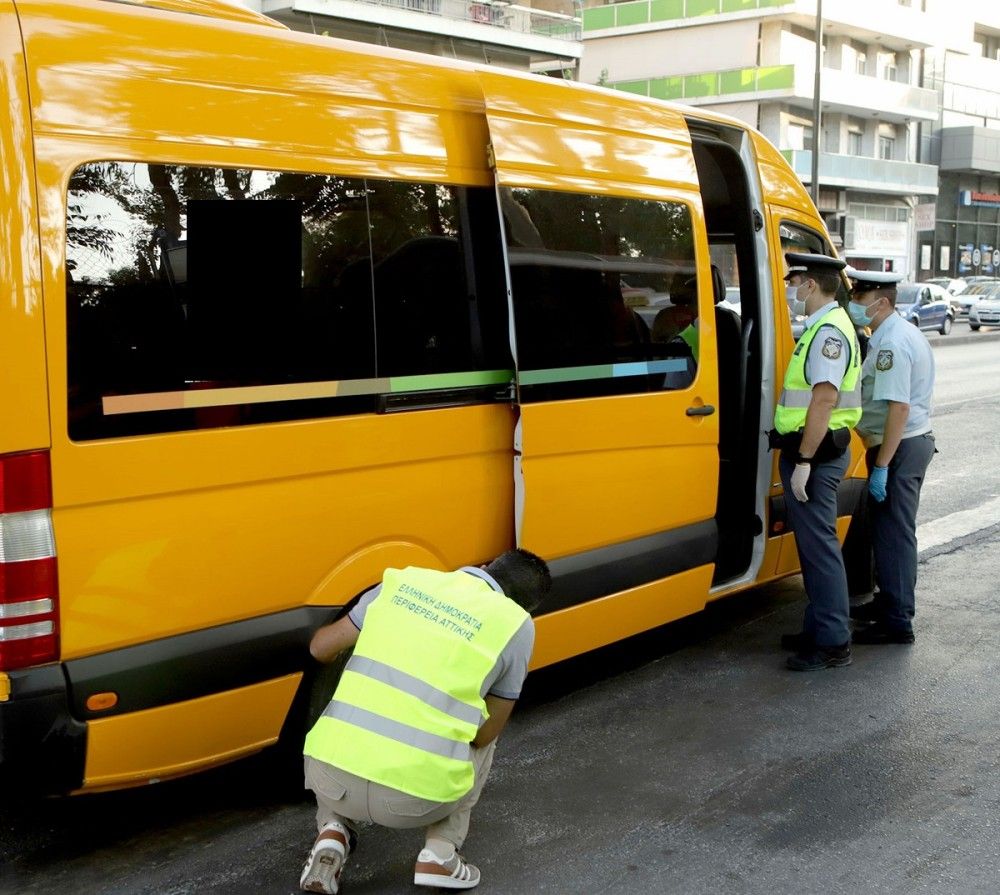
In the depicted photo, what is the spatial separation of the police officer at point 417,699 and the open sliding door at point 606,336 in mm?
1152

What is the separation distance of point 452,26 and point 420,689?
2823 cm

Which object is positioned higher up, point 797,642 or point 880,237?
point 880,237

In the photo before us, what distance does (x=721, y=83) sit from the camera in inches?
1636

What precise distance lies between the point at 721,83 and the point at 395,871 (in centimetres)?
4121

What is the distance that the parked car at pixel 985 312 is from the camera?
3362cm

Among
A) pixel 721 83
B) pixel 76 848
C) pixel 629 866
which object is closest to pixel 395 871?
pixel 629 866

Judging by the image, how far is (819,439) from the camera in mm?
5176

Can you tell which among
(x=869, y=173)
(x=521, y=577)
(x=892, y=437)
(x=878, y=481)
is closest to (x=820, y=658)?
(x=878, y=481)

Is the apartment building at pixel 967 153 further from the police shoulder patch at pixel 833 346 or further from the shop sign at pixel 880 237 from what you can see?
the police shoulder patch at pixel 833 346

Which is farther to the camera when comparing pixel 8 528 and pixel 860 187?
pixel 860 187

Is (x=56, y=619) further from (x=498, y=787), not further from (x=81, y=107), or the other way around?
(x=498, y=787)

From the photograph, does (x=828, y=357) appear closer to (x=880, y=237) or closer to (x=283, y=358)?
(x=283, y=358)

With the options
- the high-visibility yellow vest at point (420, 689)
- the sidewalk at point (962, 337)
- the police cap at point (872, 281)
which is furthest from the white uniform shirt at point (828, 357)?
the sidewalk at point (962, 337)

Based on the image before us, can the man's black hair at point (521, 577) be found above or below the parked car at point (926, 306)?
below
